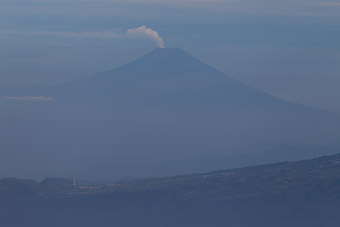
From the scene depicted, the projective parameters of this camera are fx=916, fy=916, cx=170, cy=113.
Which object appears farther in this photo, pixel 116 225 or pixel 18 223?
pixel 18 223

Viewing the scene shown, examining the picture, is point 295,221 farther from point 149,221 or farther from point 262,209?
point 149,221

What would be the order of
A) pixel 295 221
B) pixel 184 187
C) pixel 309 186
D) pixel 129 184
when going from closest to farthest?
pixel 295 221
pixel 309 186
pixel 184 187
pixel 129 184

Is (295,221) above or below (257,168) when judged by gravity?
below

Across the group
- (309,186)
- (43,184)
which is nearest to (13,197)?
(43,184)

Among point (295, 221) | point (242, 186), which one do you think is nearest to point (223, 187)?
point (242, 186)

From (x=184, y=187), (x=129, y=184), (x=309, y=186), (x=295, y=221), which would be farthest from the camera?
(x=129, y=184)

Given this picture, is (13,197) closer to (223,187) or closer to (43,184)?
(43,184)
